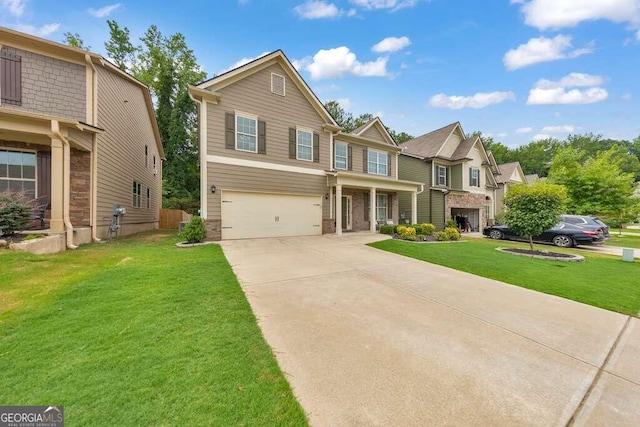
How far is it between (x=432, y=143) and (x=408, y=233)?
1063 cm

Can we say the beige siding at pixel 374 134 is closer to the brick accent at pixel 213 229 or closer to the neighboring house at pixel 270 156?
the neighboring house at pixel 270 156

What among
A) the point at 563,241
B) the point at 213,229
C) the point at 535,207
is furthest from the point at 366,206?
the point at 563,241

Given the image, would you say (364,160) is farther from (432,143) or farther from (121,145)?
(121,145)

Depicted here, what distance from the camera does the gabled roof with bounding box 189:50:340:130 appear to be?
10047 mm

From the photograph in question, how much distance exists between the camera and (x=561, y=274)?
6.67 metres

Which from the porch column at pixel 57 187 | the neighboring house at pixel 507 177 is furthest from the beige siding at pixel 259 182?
the neighboring house at pixel 507 177

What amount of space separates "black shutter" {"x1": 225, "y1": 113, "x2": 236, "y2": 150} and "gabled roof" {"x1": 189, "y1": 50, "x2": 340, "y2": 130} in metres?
Answer: 1.02

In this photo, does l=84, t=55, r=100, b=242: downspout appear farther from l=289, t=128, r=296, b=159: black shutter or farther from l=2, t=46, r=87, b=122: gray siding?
l=289, t=128, r=296, b=159: black shutter

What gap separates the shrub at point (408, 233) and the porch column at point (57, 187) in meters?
12.5

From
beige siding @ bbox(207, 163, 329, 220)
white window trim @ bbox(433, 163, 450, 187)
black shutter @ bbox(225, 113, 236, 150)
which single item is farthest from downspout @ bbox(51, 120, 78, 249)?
white window trim @ bbox(433, 163, 450, 187)

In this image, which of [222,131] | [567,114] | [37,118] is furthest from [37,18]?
[567,114]

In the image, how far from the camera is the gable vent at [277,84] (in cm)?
1178

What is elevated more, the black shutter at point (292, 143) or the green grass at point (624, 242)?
the black shutter at point (292, 143)

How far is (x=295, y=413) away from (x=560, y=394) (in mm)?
2254
